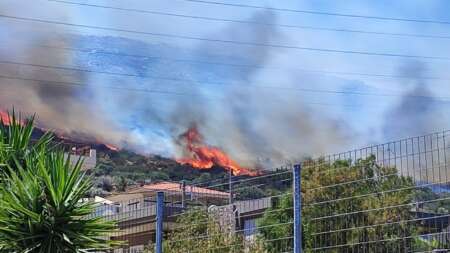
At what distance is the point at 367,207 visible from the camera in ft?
31.6

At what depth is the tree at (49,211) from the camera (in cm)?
845

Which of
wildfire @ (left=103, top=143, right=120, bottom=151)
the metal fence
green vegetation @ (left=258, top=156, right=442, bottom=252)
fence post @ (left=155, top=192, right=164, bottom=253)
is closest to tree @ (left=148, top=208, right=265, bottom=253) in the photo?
the metal fence

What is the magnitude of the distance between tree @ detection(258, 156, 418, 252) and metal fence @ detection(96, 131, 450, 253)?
0.01m

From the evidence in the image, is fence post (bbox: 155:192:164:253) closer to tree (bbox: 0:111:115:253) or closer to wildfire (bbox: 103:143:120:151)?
tree (bbox: 0:111:115:253)

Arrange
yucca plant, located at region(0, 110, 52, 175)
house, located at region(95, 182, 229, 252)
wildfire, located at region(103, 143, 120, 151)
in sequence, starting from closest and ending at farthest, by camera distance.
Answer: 1. yucca plant, located at region(0, 110, 52, 175)
2. house, located at region(95, 182, 229, 252)
3. wildfire, located at region(103, 143, 120, 151)

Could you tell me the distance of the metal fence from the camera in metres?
8.55

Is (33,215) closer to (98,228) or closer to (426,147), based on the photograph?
(98,228)

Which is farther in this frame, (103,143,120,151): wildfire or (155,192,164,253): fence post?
(103,143,120,151): wildfire

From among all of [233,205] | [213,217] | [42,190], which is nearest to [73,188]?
[42,190]

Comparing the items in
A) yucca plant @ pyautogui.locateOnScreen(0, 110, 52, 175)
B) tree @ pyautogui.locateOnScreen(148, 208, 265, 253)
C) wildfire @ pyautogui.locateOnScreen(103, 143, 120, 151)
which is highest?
wildfire @ pyautogui.locateOnScreen(103, 143, 120, 151)

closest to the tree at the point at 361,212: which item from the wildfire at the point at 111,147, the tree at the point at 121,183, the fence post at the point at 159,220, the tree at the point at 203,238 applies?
the tree at the point at 203,238

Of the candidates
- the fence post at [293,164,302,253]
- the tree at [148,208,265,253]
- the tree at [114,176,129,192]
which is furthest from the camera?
the tree at [114,176,129,192]

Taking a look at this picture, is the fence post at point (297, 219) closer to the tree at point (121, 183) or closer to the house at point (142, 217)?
the house at point (142, 217)

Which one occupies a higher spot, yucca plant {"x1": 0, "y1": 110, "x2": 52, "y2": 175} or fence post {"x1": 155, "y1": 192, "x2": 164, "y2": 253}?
yucca plant {"x1": 0, "y1": 110, "x2": 52, "y2": 175}
